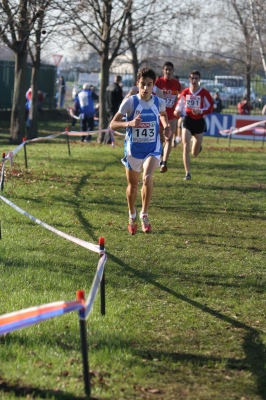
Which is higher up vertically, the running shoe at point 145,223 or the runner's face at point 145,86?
the runner's face at point 145,86

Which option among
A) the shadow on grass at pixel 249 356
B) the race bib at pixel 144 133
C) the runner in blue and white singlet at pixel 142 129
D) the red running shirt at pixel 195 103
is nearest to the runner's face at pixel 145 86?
the runner in blue and white singlet at pixel 142 129

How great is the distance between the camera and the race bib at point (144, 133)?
949 cm

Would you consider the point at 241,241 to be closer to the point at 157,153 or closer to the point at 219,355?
the point at 157,153

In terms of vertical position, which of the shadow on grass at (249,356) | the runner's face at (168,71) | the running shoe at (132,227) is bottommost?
the shadow on grass at (249,356)

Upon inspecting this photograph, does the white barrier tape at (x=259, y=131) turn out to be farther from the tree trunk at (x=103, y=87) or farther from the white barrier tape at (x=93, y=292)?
the white barrier tape at (x=93, y=292)

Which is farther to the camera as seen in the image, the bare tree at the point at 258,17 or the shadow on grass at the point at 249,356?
the bare tree at the point at 258,17

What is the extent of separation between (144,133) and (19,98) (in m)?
14.6

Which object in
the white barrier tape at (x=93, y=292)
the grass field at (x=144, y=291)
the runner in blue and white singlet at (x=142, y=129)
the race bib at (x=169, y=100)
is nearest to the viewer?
the white barrier tape at (x=93, y=292)

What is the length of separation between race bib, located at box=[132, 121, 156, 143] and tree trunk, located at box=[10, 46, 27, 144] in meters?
13.8

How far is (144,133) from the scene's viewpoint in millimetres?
9531

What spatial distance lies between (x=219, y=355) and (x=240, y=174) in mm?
11835

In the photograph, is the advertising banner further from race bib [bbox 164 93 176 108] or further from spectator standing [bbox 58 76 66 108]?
spectator standing [bbox 58 76 66 108]

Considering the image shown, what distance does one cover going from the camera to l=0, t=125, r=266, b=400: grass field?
5.10 m

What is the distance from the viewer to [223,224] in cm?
1107
